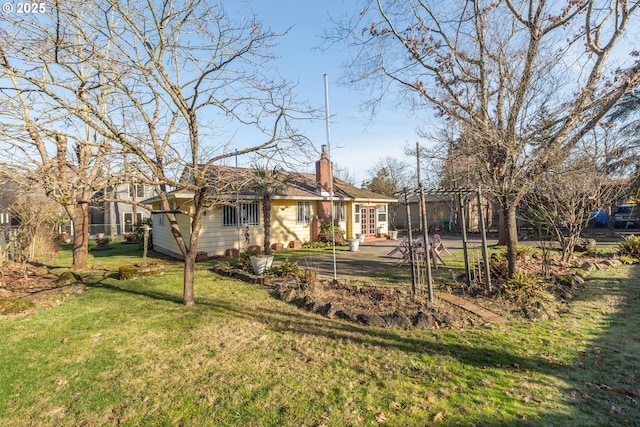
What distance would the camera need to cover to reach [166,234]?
15.6 m

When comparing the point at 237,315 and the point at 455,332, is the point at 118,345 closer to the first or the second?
the point at 237,315

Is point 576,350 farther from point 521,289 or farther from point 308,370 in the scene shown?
point 308,370

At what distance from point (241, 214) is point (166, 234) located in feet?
13.4

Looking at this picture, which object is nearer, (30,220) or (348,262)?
(348,262)

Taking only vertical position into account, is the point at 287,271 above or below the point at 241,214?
below

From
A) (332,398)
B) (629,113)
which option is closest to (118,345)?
(332,398)

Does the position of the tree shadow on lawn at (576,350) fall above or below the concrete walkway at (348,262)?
below

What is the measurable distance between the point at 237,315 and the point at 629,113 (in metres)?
23.1

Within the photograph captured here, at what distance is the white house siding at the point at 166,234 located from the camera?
46.2 feet

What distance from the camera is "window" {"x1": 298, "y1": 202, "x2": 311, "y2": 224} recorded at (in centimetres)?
1690

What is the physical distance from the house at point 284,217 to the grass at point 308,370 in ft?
21.9

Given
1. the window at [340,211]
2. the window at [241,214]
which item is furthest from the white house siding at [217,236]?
the window at [340,211]

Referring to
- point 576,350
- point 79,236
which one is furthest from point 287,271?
point 79,236

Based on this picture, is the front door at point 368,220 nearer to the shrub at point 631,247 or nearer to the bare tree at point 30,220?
the shrub at point 631,247
